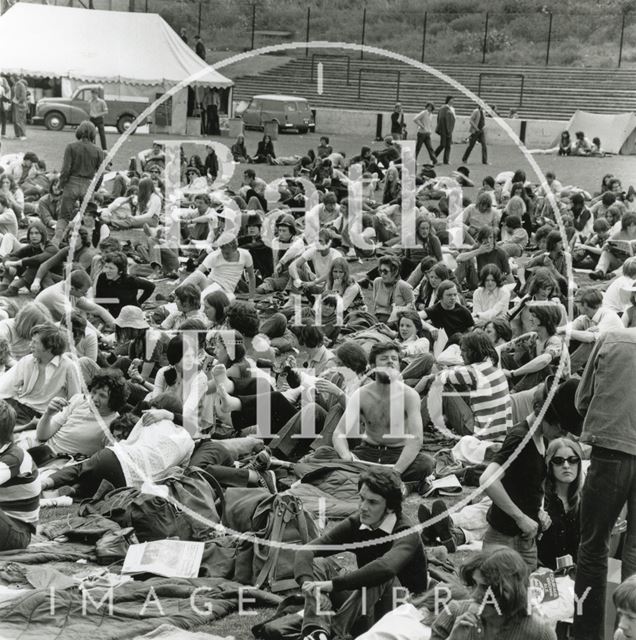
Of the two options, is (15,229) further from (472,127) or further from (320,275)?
(472,127)

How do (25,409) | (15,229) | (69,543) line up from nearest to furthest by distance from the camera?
(69,543), (25,409), (15,229)

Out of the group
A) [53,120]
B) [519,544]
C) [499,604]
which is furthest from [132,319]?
Answer: [53,120]

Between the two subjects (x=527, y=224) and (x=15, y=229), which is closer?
(x=15, y=229)

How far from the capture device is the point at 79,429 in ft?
25.2

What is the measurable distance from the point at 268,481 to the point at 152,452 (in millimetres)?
737

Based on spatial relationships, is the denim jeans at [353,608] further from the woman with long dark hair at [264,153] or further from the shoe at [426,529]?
the woman with long dark hair at [264,153]

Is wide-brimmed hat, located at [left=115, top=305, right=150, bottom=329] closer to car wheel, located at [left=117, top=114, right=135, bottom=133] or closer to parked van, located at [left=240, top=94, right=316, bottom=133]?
car wheel, located at [left=117, top=114, right=135, bottom=133]

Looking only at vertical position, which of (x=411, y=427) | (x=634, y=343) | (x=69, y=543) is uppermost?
(x=634, y=343)

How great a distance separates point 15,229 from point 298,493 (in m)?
8.29

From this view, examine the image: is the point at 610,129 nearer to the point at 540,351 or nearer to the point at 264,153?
the point at 264,153

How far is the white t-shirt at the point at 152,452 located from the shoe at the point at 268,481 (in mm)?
464

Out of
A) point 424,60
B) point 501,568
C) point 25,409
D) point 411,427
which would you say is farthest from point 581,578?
point 424,60

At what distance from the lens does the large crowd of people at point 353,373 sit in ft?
16.6

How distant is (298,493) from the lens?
7066mm
